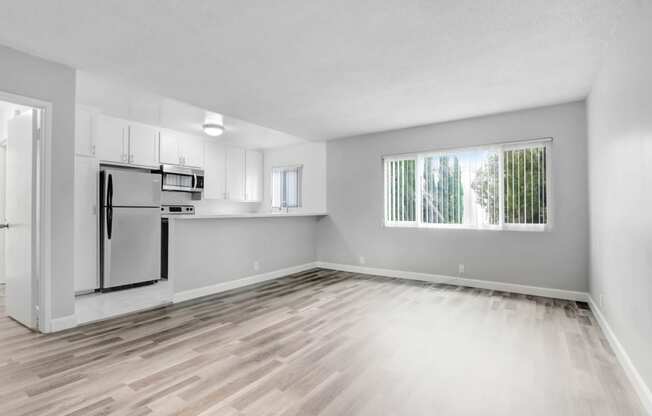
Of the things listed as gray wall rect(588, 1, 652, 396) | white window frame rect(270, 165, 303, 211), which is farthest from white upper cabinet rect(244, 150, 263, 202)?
gray wall rect(588, 1, 652, 396)

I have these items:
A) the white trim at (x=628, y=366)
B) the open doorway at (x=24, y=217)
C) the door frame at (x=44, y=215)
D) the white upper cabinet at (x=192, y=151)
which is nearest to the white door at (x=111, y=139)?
the white upper cabinet at (x=192, y=151)

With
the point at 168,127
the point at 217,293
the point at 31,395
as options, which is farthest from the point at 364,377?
the point at 168,127

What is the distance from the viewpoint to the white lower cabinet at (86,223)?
14.1ft

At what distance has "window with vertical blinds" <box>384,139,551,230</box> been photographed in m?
4.25

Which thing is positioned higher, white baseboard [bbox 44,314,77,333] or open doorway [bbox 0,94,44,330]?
open doorway [bbox 0,94,44,330]

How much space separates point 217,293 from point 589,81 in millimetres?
4861

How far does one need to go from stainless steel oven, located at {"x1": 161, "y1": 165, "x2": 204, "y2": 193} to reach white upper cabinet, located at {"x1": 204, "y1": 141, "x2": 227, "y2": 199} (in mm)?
178

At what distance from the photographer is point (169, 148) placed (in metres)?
5.61

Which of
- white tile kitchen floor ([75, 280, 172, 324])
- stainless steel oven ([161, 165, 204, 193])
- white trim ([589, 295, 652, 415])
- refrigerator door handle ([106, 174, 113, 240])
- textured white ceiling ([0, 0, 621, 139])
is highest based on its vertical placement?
textured white ceiling ([0, 0, 621, 139])

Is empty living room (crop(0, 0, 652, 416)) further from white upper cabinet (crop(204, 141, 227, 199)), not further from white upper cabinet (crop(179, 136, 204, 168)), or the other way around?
white upper cabinet (crop(204, 141, 227, 199))

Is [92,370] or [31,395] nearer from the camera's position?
[31,395]

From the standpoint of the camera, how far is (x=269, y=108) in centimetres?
430

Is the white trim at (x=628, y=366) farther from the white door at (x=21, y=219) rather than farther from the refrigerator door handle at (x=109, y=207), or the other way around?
the refrigerator door handle at (x=109, y=207)

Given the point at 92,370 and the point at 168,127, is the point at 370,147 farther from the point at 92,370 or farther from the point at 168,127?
the point at 92,370
